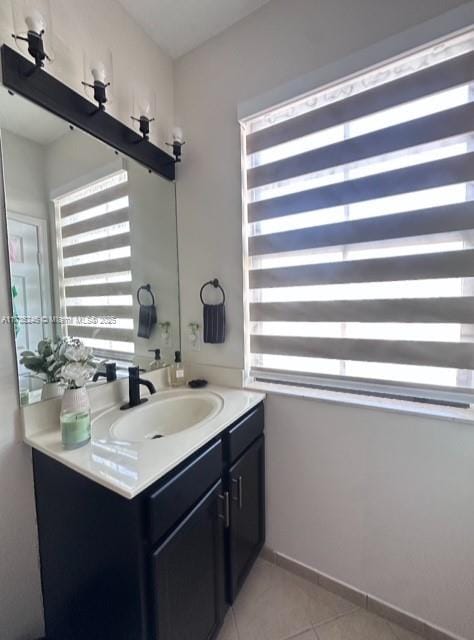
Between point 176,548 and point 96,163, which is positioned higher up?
point 96,163

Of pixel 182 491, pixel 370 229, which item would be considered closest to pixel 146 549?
pixel 182 491

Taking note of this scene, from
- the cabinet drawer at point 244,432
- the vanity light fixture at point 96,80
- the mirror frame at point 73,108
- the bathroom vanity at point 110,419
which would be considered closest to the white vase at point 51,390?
the bathroom vanity at point 110,419

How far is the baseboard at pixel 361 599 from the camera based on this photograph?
110cm

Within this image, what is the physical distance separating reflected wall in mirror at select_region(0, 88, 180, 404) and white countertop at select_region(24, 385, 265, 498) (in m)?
0.17

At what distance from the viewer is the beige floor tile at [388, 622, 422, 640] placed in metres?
1.12

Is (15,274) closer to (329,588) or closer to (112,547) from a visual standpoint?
(112,547)

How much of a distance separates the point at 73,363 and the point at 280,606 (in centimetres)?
143

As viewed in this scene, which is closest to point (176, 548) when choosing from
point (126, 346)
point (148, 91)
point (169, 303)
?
point (126, 346)

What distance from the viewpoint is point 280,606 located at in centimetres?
125

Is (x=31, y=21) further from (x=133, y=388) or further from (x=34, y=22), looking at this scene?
(x=133, y=388)

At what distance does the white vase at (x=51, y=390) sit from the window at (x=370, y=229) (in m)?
0.91

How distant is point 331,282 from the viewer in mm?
1256

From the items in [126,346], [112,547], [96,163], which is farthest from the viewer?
[126,346]

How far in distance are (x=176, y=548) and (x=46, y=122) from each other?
5.09ft
